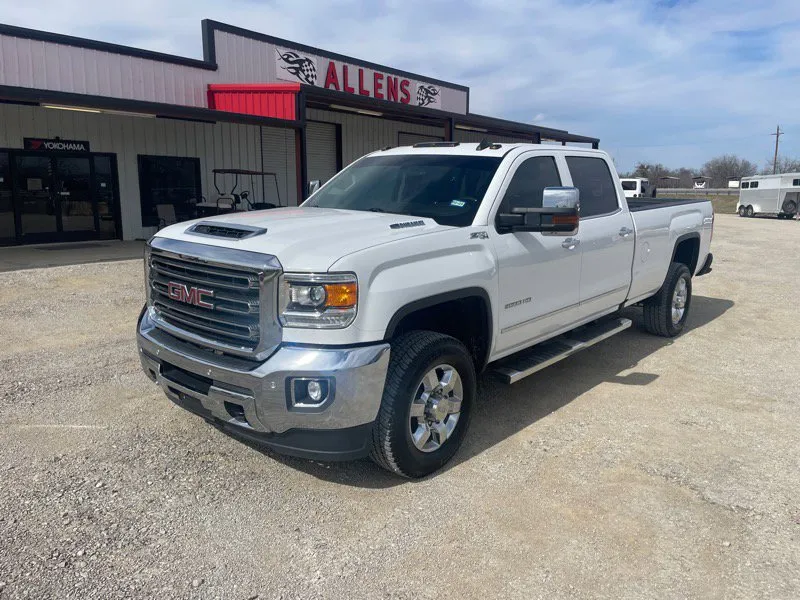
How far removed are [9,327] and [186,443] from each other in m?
4.22

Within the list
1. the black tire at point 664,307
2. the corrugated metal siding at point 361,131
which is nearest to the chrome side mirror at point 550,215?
the black tire at point 664,307

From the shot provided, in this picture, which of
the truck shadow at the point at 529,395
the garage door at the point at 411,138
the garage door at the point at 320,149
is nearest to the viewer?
the truck shadow at the point at 529,395

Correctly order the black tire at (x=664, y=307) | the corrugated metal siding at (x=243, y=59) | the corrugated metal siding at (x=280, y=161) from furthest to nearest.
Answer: the corrugated metal siding at (x=280, y=161) < the corrugated metal siding at (x=243, y=59) < the black tire at (x=664, y=307)

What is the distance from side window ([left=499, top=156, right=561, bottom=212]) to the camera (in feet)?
14.1

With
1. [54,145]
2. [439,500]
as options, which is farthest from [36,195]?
[439,500]

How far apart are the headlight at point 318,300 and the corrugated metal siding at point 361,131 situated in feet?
60.9

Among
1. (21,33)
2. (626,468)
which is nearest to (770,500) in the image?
(626,468)

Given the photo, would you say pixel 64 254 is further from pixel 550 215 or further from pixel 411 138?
pixel 411 138

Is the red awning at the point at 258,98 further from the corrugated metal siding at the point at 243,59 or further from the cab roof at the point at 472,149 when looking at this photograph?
the cab roof at the point at 472,149

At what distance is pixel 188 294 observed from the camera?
3.50 m

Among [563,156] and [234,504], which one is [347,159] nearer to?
[563,156]

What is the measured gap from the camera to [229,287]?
10.7 ft

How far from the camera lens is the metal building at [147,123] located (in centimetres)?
1368

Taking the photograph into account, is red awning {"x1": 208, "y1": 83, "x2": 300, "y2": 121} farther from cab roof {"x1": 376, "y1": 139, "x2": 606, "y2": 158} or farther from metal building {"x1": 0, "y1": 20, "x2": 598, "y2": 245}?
cab roof {"x1": 376, "y1": 139, "x2": 606, "y2": 158}
